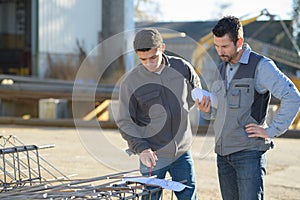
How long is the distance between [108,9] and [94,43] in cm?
122

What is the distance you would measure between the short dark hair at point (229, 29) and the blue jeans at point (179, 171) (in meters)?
0.87

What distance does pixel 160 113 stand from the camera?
3.51 metres

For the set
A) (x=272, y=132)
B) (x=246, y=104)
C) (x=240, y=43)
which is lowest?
(x=272, y=132)

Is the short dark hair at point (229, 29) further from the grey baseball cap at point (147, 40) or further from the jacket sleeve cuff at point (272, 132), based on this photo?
the jacket sleeve cuff at point (272, 132)

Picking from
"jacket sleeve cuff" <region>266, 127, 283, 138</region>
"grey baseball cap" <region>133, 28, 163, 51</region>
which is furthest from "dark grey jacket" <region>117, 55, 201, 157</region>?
"jacket sleeve cuff" <region>266, 127, 283, 138</region>

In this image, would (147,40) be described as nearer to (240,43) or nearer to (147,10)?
(240,43)

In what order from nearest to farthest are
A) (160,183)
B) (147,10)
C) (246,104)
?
(160,183) < (246,104) < (147,10)

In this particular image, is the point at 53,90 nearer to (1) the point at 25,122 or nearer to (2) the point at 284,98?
(1) the point at 25,122

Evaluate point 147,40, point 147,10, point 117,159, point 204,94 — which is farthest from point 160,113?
point 147,10

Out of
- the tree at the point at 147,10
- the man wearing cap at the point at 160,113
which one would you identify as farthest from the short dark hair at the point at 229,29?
the tree at the point at 147,10

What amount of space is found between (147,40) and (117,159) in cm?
132

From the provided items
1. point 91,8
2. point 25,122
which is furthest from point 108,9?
point 25,122

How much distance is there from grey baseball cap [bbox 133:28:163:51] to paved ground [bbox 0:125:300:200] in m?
0.81

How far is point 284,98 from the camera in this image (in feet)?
A: 9.98
